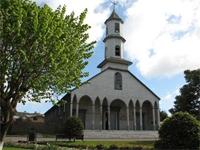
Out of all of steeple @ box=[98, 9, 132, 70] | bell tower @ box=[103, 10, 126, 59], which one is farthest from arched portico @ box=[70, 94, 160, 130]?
bell tower @ box=[103, 10, 126, 59]

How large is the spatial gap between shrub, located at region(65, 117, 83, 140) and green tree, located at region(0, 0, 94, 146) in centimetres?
1800

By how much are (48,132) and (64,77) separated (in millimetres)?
29191

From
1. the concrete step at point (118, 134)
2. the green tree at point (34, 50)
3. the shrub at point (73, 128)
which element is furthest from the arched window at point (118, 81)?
the green tree at point (34, 50)

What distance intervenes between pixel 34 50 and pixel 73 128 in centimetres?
2102

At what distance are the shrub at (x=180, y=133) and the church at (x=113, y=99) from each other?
21.3 m

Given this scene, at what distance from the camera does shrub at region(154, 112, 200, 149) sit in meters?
23.2

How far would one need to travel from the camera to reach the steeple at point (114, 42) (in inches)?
2010

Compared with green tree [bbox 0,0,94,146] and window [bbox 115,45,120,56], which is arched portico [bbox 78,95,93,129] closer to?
window [bbox 115,45,120,56]

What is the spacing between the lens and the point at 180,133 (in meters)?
23.7

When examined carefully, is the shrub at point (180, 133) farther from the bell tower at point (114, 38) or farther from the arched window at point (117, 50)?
the arched window at point (117, 50)

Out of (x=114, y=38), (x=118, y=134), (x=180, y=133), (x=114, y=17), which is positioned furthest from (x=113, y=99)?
(x=180, y=133)

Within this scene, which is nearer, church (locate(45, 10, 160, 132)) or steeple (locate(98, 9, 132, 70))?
church (locate(45, 10, 160, 132))

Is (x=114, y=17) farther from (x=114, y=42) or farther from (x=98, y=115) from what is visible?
(x=98, y=115)

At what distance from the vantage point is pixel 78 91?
4553 cm
